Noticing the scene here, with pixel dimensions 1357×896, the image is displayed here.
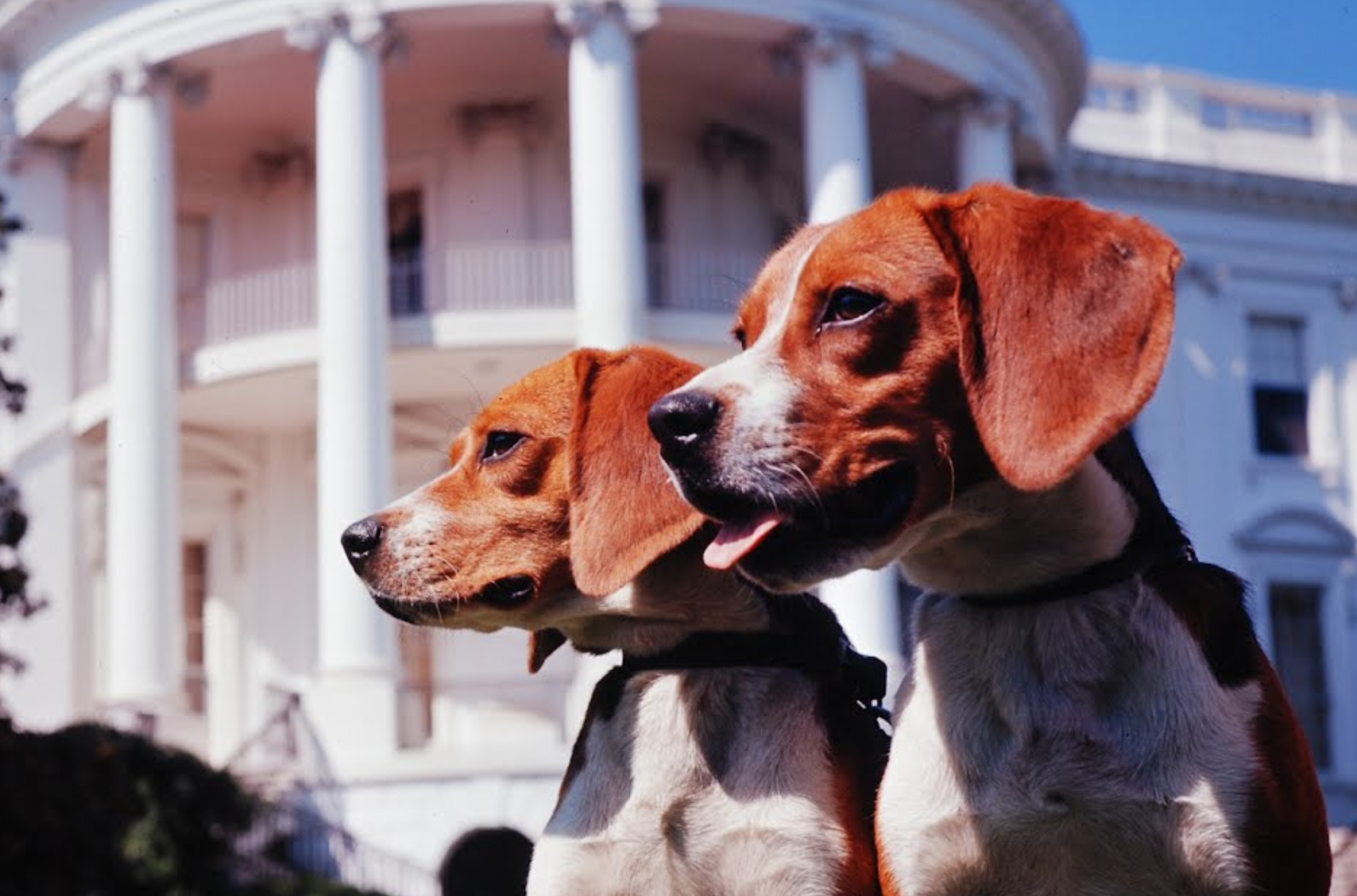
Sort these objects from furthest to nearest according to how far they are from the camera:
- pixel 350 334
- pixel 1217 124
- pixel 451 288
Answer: pixel 1217 124, pixel 451 288, pixel 350 334

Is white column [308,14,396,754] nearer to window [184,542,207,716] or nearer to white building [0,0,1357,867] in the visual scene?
white building [0,0,1357,867]

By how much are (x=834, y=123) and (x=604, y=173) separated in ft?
8.56

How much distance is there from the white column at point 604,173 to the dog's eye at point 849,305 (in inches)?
757

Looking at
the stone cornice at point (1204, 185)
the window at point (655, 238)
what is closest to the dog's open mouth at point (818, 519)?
the window at point (655, 238)

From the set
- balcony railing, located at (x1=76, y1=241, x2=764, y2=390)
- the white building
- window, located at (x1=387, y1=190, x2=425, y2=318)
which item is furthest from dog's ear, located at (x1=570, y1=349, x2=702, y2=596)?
window, located at (x1=387, y1=190, x2=425, y2=318)

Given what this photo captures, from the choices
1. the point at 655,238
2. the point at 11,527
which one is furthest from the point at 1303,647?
the point at 11,527

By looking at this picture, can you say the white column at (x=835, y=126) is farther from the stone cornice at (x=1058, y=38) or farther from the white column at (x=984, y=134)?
the stone cornice at (x=1058, y=38)

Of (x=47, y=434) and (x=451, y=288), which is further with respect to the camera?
(x=47, y=434)

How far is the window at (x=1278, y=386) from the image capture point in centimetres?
3144

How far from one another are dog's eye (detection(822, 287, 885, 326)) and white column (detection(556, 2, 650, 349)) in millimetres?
19230

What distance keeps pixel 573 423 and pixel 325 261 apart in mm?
19425

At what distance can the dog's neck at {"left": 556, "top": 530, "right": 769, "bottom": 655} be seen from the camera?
12.3ft

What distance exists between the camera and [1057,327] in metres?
2.90

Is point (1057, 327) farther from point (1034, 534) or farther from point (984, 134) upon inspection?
point (984, 134)
